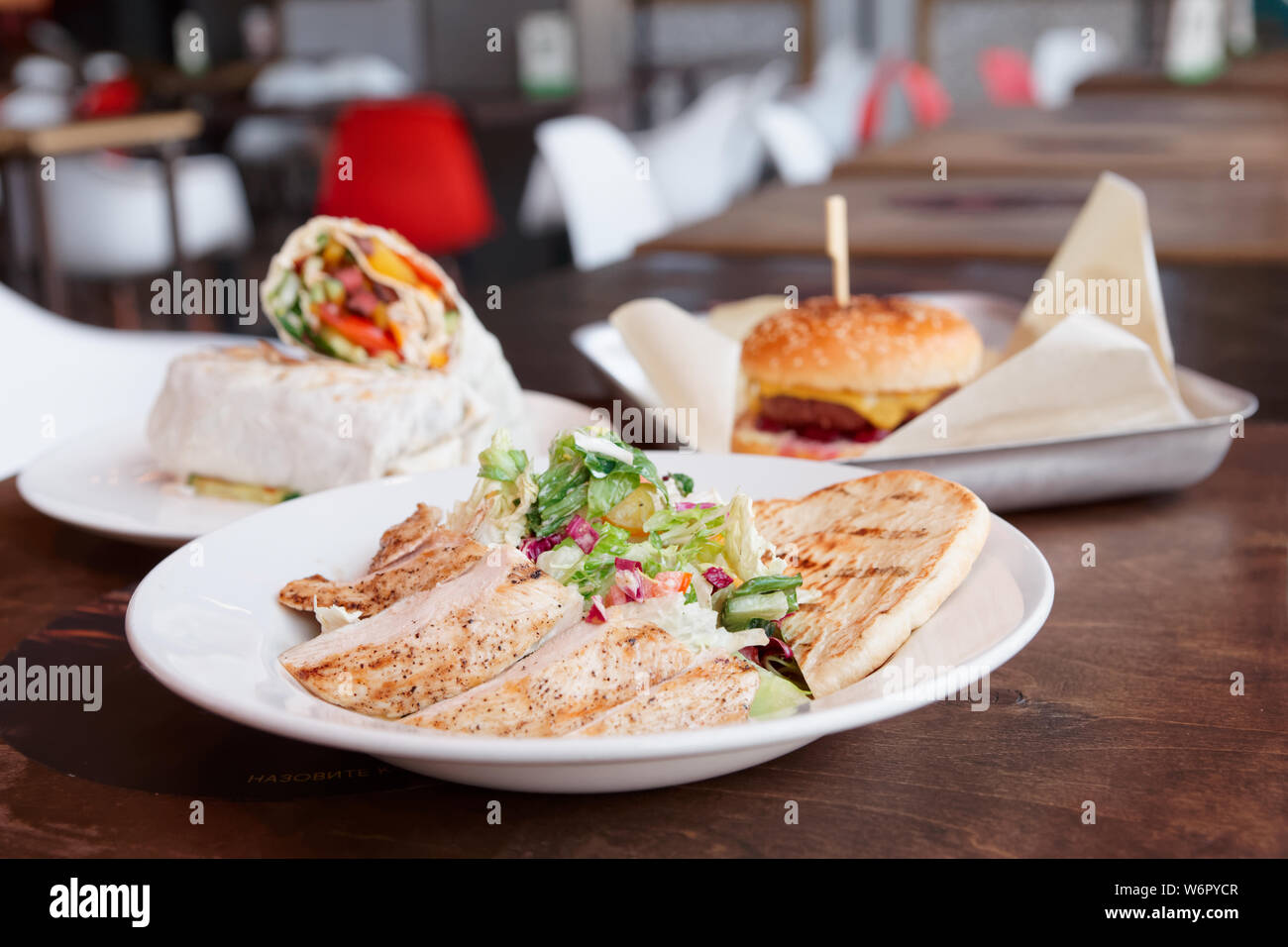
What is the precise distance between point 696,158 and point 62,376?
129 inches

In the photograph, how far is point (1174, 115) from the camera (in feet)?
18.3

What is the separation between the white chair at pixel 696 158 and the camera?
515 cm

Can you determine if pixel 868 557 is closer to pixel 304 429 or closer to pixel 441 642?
pixel 441 642

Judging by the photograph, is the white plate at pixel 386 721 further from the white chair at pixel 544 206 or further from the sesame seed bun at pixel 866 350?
the white chair at pixel 544 206

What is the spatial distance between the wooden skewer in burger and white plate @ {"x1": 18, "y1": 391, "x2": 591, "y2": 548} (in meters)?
0.28

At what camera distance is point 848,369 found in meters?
1.68

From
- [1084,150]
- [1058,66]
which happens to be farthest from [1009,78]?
[1084,150]

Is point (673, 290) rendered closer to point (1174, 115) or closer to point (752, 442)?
point (752, 442)

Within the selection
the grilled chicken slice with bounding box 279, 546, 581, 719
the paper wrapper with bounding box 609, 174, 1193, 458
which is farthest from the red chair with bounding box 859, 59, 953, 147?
the grilled chicken slice with bounding box 279, 546, 581, 719

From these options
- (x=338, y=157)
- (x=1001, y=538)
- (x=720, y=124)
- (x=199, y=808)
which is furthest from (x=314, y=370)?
(x=338, y=157)

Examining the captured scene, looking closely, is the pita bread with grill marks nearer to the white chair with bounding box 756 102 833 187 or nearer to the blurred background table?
the blurred background table

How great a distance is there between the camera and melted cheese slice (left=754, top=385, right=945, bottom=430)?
5.62 feet

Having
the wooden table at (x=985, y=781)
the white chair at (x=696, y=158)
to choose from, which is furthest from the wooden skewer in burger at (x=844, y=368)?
the white chair at (x=696, y=158)

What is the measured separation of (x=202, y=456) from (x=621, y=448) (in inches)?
24.0
